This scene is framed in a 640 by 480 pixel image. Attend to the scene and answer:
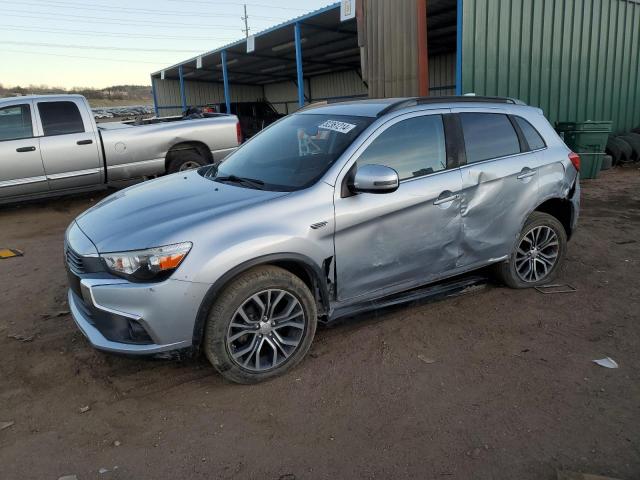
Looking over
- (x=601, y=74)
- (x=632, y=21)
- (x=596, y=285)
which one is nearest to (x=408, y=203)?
(x=596, y=285)

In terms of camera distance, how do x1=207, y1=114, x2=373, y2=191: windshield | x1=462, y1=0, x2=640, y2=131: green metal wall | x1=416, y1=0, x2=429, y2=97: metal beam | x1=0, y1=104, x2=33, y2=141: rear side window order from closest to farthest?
x1=207, y1=114, x2=373, y2=191: windshield
x1=0, y1=104, x2=33, y2=141: rear side window
x1=416, y1=0, x2=429, y2=97: metal beam
x1=462, y1=0, x2=640, y2=131: green metal wall

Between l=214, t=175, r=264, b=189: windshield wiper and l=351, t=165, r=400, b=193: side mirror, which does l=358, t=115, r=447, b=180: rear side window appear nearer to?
l=351, t=165, r=400, b=193: side mirror

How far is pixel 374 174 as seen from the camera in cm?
328

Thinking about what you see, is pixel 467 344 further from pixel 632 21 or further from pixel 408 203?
pixel 632 21

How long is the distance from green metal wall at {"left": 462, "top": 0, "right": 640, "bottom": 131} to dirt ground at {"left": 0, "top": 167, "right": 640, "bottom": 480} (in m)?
6.46

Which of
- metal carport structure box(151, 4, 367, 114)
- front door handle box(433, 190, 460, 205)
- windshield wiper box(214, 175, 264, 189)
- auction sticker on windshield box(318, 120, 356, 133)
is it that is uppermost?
metal carport structure box(151, 4, 367, 114)

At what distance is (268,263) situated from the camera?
318 centimetres

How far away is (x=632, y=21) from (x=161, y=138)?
11779 millimetres

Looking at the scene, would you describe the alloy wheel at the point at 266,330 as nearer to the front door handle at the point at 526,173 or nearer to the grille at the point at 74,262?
the grille at the point at 74,262

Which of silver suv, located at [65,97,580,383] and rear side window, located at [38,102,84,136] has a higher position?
rear side window, located at [38,102,84,136]

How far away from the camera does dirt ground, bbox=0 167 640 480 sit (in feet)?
8.45

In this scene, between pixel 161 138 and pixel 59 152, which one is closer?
pixel 59 152

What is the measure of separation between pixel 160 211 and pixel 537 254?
3339 mm

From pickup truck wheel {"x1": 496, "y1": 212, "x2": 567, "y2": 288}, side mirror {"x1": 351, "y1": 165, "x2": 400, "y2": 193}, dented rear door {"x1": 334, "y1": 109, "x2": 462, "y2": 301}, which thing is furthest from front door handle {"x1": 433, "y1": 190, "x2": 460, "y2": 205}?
pickup truck wheel {"x1": 496, "y1": 212, "x2": 567, "y2": 288}
